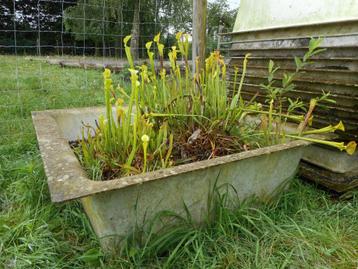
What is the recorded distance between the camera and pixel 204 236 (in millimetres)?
1289

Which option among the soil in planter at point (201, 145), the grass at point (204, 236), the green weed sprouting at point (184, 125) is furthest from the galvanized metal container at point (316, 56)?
the soil in planter at point (201, 145)

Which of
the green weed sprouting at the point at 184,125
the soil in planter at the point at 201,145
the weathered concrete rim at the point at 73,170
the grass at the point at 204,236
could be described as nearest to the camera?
the weathered concrete rim at the point at 73,170

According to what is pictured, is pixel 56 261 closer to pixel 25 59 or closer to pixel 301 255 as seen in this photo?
pixel 301 255

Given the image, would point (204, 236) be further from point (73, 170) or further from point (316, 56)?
point (316, 56)

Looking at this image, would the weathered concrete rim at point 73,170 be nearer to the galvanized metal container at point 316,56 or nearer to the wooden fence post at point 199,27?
the galvanized metal container at point 316,56

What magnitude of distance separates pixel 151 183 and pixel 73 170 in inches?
10.7

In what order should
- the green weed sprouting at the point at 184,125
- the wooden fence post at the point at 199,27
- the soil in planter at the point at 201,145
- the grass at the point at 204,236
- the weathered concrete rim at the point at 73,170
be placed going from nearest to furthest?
the weathered concrete rim at the point at 73,170 < the grass at the point at 204,236 < the green weed sprouting at the point at 184,125 < the soil in planter at the point at 201,145 < the wooden fence post at the point at 199,27

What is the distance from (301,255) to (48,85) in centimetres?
388

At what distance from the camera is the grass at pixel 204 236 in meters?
1.17

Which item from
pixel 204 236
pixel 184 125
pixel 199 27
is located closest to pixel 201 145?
pixel 184 125

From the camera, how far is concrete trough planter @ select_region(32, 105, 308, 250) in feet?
3.08

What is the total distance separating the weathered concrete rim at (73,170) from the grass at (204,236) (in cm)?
30

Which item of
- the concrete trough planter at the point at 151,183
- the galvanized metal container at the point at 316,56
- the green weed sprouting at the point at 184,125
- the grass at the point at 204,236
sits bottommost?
the grass at the point at 204,236

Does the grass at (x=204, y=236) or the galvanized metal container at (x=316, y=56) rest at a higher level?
the galvanized metal container at (x=316, y=56)
